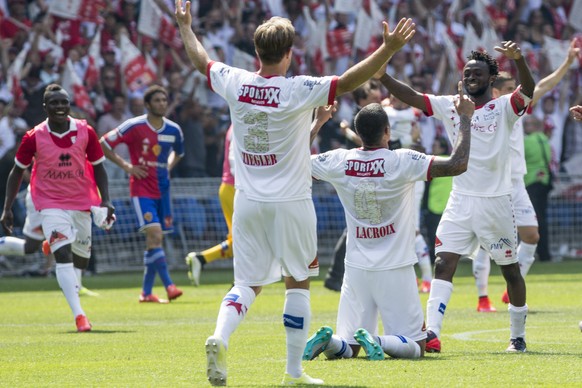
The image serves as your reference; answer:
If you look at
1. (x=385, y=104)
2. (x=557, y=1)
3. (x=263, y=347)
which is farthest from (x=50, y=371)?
(x=557, y=1)

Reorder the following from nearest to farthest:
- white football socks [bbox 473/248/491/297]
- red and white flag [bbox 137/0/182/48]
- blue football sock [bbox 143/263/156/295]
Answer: white football socks [bbox 473/248/491/297] → blue football sock [bbox 143/263/156/295] → red and white flag [bbox 137/0/182/48]

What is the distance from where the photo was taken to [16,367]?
9297 millimetres

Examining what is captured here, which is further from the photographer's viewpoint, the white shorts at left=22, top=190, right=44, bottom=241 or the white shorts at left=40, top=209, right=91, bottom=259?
the white shorts at left=22, top=190, right=44, bottom=241

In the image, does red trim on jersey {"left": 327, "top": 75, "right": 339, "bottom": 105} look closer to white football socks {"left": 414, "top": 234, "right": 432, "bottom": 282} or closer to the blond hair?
the blond hair

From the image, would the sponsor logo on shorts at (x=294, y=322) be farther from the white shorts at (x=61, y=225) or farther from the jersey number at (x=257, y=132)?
the white shorts at (x=61, y=225)

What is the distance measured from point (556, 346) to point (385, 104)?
6553 millimetres

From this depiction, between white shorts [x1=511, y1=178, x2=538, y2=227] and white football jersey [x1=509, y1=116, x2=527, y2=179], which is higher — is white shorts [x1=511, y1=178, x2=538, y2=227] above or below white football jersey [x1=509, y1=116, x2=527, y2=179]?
below

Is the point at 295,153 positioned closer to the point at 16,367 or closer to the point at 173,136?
the point at 16,367

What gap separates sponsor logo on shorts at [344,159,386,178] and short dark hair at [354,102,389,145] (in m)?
0.19

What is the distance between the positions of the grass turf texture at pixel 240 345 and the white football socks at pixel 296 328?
232 mm

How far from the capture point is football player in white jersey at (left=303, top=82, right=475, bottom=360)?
920cm

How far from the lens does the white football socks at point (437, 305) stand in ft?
33.3

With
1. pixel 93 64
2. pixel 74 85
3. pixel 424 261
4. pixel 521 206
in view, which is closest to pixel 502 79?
pixel 521 206

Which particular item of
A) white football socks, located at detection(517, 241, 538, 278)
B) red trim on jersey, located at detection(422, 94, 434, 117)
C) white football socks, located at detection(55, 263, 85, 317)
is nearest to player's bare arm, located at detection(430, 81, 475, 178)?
red trim on jersey, located at detection(422, 94, 434, 117)
